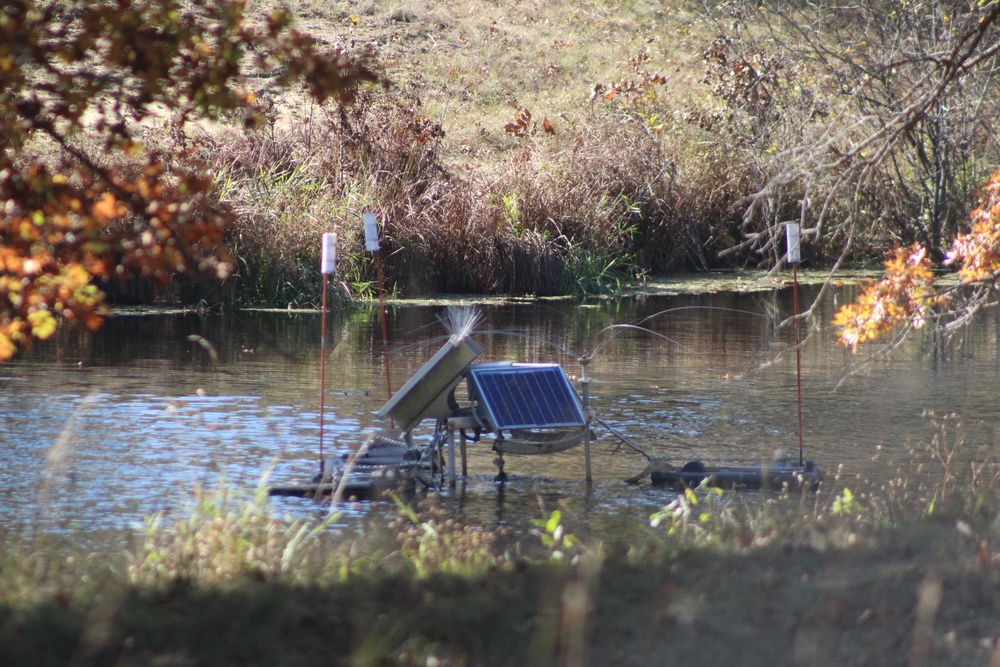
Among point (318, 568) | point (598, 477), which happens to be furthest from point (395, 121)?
point (318, 568)

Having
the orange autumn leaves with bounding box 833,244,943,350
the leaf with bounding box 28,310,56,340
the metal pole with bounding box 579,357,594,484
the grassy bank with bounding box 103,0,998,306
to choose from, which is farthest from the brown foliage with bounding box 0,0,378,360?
the grassy bank with bounding box 103,0,998,306

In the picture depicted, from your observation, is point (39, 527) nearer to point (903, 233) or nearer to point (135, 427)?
point (135, 427)

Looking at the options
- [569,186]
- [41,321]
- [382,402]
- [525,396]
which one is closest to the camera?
[41,321]

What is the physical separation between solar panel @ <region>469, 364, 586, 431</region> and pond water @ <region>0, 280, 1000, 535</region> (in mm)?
434

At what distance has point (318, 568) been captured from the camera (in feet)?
20.2

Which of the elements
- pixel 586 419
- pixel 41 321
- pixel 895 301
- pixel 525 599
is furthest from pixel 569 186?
pixel 525 599

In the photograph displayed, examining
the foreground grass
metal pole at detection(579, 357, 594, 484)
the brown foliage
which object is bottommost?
the foreground grass

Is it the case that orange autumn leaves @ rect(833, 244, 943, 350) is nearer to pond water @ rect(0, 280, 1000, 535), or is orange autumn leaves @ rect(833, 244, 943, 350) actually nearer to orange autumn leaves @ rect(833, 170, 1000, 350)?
orange autumn leaves @ rect(833, 170, 1000, 350)

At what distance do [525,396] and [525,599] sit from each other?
13.2 ft

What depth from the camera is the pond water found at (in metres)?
9.70

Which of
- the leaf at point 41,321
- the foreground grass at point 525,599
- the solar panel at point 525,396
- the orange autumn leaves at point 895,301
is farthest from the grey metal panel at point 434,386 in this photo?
the leaf at point 41,321

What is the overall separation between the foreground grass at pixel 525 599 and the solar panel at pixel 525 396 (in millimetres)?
2032

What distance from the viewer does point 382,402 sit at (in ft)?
44.2

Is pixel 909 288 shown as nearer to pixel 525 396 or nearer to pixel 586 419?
pixel 586 419
